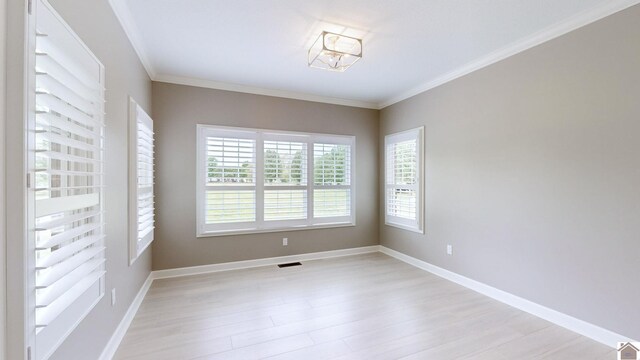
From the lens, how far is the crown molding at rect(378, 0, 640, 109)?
2143 mm

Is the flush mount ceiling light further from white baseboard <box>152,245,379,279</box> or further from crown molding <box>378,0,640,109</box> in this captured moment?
white baseboard <box>152,245,379,279</box>

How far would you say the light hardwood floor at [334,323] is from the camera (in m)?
2.10

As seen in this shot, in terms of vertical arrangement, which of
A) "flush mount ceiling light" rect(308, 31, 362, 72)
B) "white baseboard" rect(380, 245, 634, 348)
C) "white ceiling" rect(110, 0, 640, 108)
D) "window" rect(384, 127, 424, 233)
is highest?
"white ceiling" rect(110, 0, 640, 108)

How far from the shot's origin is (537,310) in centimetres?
265

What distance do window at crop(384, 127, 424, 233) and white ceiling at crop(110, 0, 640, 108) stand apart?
945 mm

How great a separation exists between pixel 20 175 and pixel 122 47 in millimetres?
1714

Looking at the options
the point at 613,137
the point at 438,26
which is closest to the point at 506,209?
the point at 613,137

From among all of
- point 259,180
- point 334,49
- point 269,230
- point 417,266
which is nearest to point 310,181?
point 259,180

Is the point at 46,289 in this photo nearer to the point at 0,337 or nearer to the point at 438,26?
the point at 0,337

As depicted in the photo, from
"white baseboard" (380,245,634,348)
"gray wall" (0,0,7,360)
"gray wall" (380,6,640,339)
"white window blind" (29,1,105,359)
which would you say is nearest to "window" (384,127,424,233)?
"gray wall" (380,6,640,339)

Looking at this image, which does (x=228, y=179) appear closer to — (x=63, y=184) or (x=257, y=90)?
(x=257, y=90)

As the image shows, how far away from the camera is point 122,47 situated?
2.31 m

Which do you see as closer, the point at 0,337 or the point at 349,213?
the point at 0,337

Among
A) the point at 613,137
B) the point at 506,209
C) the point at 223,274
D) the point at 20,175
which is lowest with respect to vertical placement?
the point at 223,274
